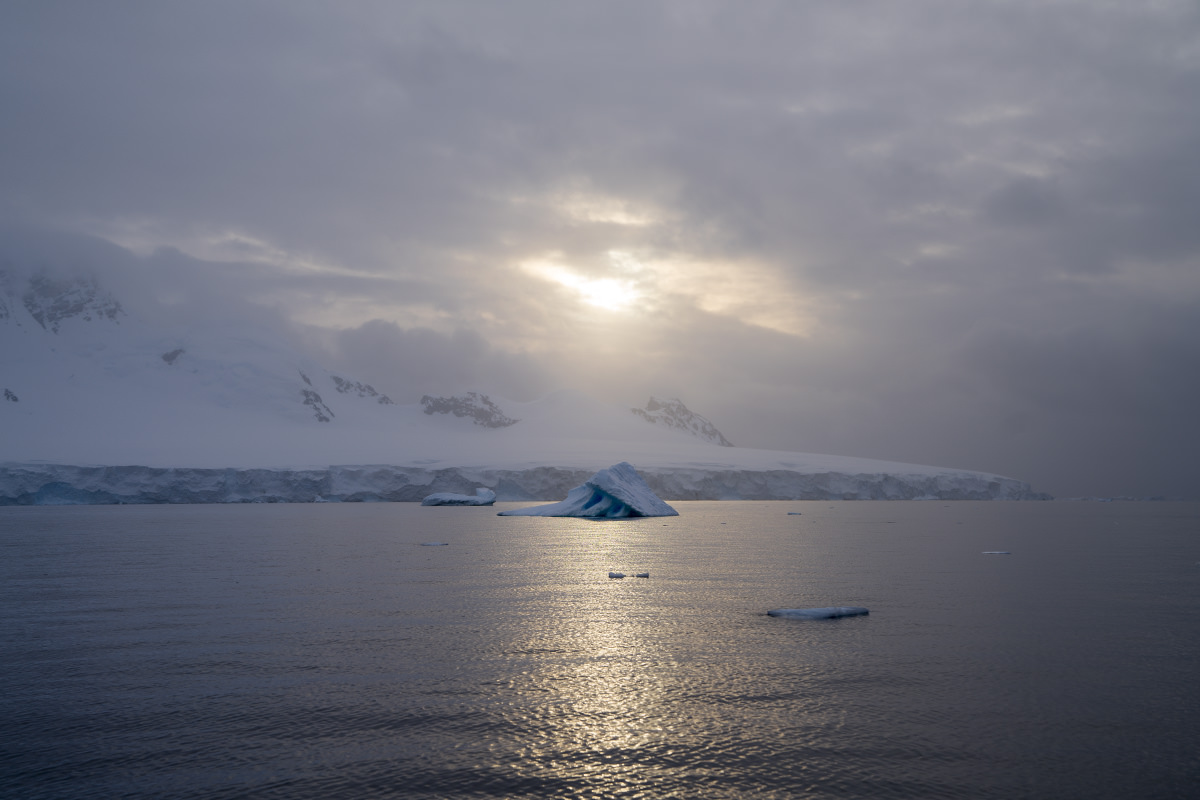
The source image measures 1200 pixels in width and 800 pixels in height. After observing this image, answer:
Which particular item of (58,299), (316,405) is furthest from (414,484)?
(58,299)

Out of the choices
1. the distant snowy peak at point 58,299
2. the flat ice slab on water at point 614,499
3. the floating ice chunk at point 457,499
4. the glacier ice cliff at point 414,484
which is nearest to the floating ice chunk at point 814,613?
the flat ice slab on water at point 614,499

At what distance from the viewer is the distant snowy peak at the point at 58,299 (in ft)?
444

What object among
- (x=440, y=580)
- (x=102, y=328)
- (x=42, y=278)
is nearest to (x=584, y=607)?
(x=440, y=580)

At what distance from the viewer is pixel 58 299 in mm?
140000

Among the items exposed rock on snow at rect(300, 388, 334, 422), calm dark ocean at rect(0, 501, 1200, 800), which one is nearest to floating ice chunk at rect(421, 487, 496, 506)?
calm dark ocean at rect(0, 501, 1200, 800)

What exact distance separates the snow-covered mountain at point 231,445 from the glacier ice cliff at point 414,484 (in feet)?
0.45

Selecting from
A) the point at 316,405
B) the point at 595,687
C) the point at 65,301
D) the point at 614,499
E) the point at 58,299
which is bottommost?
the point at 614,499

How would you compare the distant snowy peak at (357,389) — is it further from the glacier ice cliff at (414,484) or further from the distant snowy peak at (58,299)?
the glacier ice cliff at (414,484)

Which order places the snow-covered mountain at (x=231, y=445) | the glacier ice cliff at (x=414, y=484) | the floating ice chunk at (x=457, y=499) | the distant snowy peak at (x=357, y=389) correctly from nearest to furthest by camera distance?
the floating ice chunk at (x=457, y=499), the glacier ice cliff at (x=414, y=484), the snow-covered mountain at (x=231, y=445), the distant snowy peak at (x=357, y=389)

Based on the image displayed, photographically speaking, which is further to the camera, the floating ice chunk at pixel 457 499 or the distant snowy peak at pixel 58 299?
the distant snowy peak at pixel 58 299

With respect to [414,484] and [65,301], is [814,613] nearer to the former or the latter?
[414,484]

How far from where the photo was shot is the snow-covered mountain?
71.6 meters

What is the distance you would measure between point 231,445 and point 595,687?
101687 millimetres

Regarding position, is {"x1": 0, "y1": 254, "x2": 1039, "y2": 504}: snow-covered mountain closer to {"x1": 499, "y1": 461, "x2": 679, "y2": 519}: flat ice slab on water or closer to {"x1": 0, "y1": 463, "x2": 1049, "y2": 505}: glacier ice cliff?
{"x1": 0, "y1": 463, "x2": 1049, "y2": 505}: glacier ice cliff
